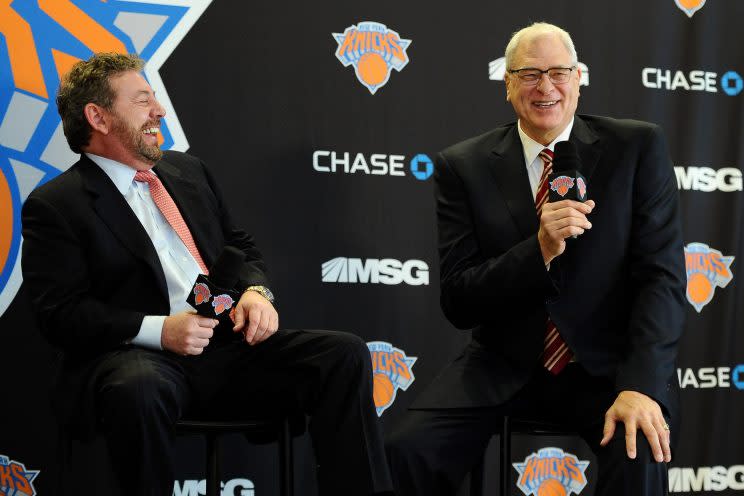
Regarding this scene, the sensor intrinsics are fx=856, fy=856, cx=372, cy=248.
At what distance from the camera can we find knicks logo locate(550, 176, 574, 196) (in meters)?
2.04

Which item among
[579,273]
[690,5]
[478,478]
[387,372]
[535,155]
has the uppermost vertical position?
[690,5]

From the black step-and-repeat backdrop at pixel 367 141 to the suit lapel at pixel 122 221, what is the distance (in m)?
0.66

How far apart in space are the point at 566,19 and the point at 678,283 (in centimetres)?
161

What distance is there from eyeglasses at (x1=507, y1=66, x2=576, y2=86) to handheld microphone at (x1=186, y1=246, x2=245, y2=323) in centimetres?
102

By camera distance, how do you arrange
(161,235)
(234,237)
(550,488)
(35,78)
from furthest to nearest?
1. (550,488)
2. (35,78)
3. (234,237)
4. (161,235)

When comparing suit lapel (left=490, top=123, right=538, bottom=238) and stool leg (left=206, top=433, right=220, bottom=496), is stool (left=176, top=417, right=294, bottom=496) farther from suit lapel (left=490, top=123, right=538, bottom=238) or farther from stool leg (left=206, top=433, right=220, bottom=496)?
suit lapel (left=490, top=123, right=538, bottom=238)

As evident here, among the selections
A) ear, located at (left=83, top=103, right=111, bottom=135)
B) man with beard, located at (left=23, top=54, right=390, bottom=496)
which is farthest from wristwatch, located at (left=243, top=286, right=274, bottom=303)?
ear, located at (left=83, top=103, right=111, bottom=135)

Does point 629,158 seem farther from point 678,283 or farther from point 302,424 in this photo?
point 302,424

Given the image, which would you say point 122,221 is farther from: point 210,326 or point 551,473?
point 551,473

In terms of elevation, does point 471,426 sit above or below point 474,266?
below

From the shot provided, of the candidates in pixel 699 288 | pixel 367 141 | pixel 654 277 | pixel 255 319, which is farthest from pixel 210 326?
pixel 699 288

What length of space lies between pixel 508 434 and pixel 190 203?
1215 millimetres

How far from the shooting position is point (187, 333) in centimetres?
229

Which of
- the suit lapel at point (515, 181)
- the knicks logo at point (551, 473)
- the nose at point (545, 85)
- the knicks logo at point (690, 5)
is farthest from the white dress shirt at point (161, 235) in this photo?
the knicks logo at point (690, 5)
